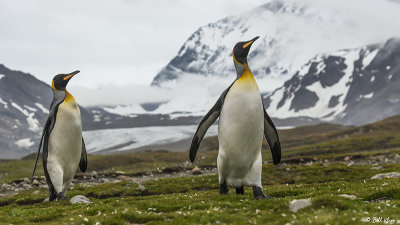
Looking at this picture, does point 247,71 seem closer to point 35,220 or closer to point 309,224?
point 309,224

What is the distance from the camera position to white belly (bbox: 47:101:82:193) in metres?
16.9

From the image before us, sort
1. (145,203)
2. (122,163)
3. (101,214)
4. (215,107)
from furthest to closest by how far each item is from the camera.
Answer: (122,163) → (215,107) → (145,203) → (101,214)

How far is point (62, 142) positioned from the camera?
16.9 metres

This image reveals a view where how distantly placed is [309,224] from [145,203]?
234 inches

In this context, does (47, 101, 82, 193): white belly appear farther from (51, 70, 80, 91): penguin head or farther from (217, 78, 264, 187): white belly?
(217, 78, 264, 187): white belly

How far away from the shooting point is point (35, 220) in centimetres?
1150

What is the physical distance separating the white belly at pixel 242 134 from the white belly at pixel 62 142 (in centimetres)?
674

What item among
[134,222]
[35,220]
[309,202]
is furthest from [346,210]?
[35,220]

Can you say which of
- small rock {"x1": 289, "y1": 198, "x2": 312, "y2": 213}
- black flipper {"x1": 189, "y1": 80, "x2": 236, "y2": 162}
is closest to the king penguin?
black flipper {"x1": 189, "y1": 80, "x2": 236, "y2": 162}

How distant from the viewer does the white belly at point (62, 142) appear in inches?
664

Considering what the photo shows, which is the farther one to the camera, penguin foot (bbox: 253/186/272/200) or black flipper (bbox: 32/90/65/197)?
black flipper (bbox: 32/90/65/197)

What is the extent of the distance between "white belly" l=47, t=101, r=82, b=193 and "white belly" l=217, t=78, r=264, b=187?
22.1ft

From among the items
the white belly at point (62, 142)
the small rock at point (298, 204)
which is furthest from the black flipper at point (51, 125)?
the small rock at point (298, 204)

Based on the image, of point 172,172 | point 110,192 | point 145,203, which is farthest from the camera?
point 172,172
